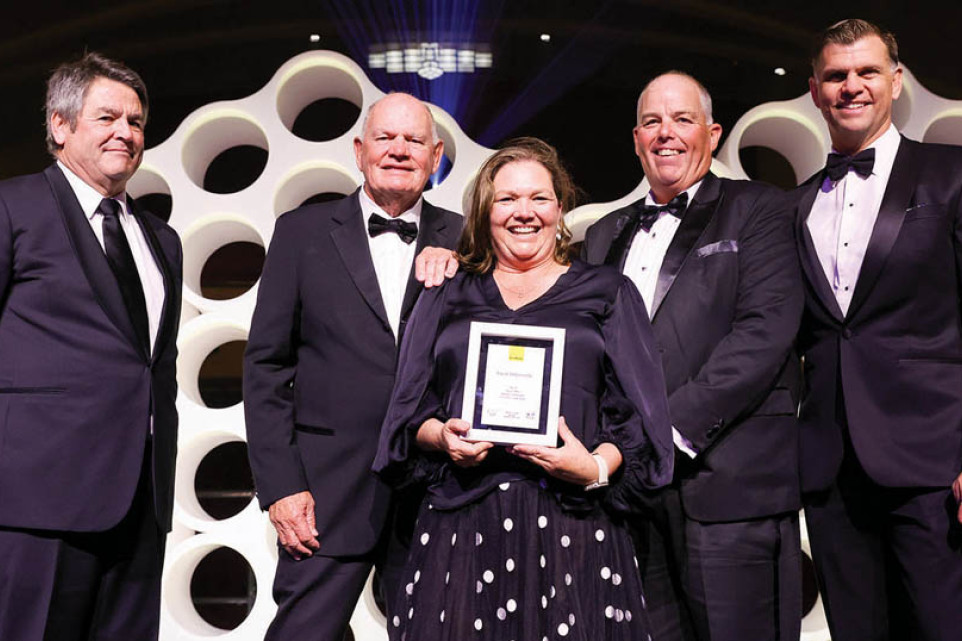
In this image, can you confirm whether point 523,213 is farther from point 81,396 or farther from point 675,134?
point 81,396

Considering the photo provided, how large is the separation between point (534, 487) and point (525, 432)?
16 centimetres

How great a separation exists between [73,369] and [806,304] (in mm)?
1825

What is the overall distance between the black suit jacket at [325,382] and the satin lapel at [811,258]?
101 cm

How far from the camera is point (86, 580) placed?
2.43 meters

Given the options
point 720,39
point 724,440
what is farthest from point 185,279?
point 720,39

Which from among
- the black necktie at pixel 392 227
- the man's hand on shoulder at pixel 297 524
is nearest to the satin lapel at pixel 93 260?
the man's hand on shoulder at pixel 297 524

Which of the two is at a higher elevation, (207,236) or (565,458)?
(207,236)

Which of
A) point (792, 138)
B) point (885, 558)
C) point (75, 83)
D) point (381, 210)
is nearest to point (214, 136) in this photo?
point (75, 83)

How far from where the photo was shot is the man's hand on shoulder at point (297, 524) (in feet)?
8.34

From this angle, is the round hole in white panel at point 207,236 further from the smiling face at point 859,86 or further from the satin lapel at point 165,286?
the smiling face at point 859,86

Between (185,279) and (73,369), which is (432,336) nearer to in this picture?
(73,369)

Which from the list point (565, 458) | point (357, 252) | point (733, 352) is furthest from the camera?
point (357, 252)

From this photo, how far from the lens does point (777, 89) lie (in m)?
5.68

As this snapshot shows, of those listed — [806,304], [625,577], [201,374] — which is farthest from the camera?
[201,374]
